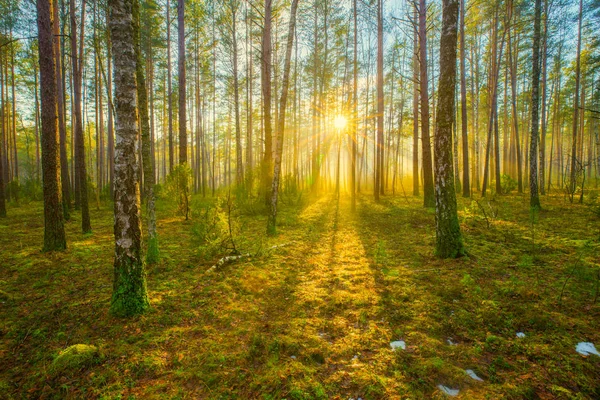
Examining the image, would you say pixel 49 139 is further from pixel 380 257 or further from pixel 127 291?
pixel 380 257

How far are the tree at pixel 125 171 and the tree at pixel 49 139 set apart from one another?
14.2ft

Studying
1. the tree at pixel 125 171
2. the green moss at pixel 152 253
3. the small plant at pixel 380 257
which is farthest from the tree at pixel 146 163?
the small plant at pixel 380 257

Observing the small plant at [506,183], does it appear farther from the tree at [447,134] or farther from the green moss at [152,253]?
the green moss at [152,253]

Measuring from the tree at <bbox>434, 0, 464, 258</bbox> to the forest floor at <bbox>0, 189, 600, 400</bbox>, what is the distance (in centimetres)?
76

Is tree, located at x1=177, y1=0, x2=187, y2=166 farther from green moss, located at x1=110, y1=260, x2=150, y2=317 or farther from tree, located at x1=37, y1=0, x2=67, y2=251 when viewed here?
green moss, located at x1=110, y1=260, x2=150, y2=317

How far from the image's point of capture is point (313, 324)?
321 centimetres

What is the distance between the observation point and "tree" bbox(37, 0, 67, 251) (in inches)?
223

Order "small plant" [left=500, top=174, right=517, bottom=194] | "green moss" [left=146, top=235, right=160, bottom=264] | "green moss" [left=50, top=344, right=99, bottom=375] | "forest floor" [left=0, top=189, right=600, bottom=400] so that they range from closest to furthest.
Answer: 1. "forest floor" [left=0, top=189, right=600, bottom=400]
2. "green moss" [left=50, top=344, right=99, bottom=375]
3. "green moss" [left=146, top=235, right=160, bottom=264]
4. "small plant" [left=500, top=174, right=517, bottom=194]

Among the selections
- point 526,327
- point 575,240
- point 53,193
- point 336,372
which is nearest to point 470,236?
point 575,240

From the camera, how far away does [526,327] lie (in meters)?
2.86

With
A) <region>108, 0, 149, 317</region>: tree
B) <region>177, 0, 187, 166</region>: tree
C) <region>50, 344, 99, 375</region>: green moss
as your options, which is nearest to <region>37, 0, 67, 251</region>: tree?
<region>177, 0, 187, 166</region>: tree

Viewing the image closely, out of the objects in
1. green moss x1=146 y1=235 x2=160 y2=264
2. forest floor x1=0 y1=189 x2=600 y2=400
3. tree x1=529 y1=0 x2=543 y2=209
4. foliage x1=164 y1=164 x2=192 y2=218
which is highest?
tree x1=529 y1=0 x2=543 y2=209

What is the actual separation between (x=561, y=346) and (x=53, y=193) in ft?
30.4

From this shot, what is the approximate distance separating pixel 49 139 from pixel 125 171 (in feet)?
15.5
